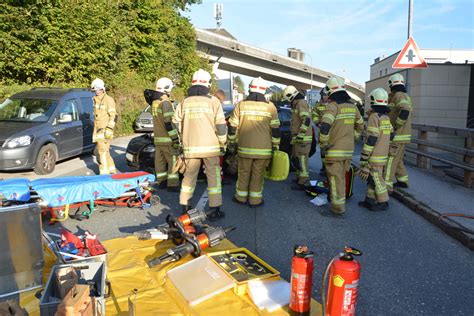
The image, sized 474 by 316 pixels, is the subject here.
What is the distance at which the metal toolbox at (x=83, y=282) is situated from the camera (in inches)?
97.3

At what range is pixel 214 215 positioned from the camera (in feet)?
18.5

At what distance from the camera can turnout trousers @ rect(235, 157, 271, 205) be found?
246 inches

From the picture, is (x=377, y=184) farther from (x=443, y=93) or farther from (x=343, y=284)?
(x=443, y=93)

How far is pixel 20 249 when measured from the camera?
3439 mm

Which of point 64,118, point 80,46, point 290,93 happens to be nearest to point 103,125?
point 64,118

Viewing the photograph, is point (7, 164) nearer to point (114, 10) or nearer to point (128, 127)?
point (128, 127)

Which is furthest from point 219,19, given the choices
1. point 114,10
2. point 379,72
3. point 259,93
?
point 259,93

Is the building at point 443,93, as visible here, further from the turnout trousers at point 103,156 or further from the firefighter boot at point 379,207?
the turnout trousers at point 103,156

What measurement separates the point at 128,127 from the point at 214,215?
12763 millimetres

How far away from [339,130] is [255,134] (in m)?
1.34

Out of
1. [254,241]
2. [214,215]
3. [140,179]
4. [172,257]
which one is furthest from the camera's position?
[140,179]

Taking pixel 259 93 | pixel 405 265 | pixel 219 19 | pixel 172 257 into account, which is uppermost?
pixel 219 19

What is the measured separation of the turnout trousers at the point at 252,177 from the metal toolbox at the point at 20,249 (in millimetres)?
3446

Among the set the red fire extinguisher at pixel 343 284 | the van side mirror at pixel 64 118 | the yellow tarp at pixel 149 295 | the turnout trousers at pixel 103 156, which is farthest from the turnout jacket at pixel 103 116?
the red fire extinguisher at pixel 343 284
